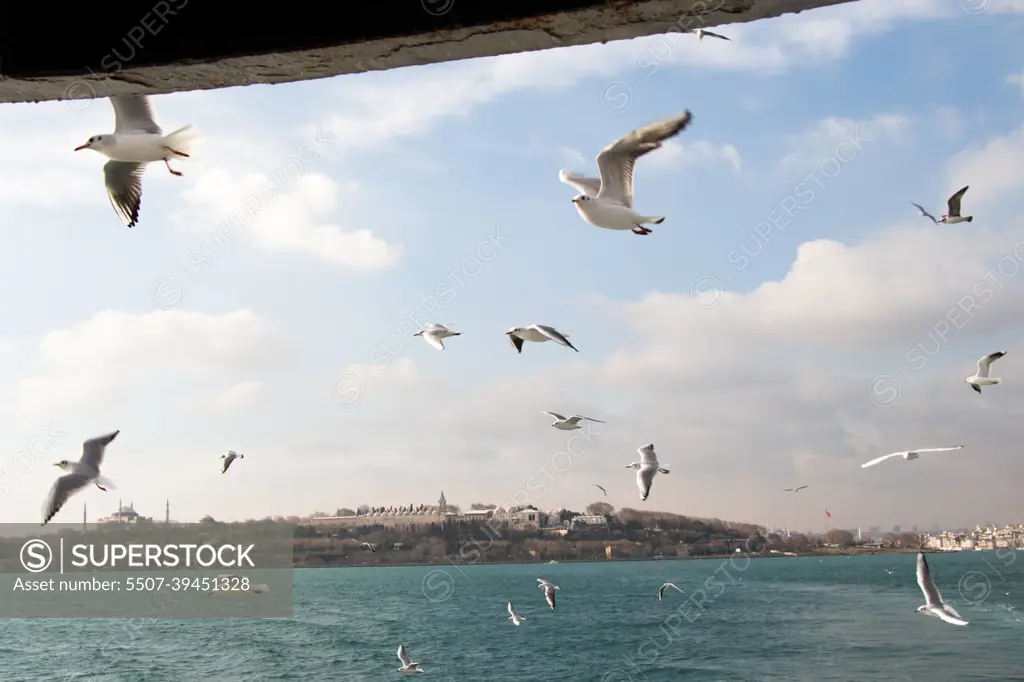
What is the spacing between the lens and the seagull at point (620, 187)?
4430 mm

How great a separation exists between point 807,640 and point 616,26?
3690 cm

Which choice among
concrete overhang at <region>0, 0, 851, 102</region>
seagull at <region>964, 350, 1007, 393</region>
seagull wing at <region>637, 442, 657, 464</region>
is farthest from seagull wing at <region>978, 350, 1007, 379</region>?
concrete overhang at <region>0, 0, 851, 102</region>

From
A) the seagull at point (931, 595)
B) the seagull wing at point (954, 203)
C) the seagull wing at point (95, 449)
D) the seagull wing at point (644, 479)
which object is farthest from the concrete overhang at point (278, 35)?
the seagull wing at point (954, 203)

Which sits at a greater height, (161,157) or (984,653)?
(161,157)

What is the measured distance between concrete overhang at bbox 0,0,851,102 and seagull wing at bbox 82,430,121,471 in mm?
7936

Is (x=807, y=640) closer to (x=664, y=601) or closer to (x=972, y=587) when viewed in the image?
(x=664, y=601)

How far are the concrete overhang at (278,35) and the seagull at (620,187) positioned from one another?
3030mm

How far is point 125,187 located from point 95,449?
5.74 meters

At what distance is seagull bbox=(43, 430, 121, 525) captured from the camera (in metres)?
8.12

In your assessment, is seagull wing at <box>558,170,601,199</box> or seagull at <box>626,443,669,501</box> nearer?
seagull wing at <box>558,170,601,199</box>

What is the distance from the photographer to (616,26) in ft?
4.29

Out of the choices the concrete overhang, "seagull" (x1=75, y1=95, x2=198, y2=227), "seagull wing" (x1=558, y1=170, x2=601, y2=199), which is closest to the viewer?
the concrete overhang

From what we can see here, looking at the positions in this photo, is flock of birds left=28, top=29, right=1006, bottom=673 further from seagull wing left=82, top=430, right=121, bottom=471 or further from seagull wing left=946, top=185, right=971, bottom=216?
seagull wing left=946, top=185, right=971, bottom=216

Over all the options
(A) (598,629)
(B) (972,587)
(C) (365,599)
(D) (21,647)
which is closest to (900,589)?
(B) (972,587)
